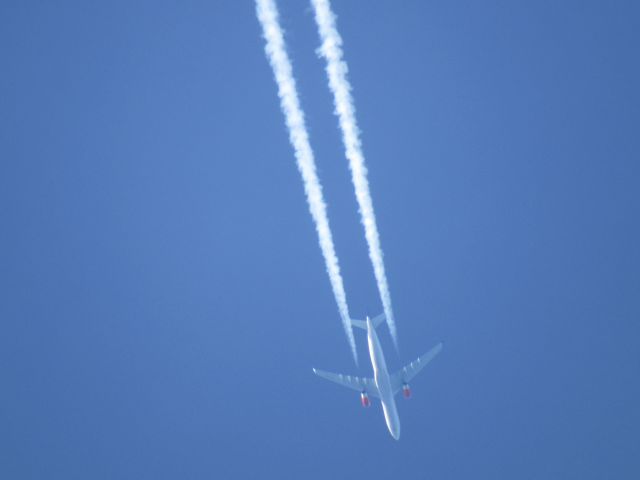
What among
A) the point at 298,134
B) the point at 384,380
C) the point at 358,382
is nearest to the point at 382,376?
the point at 384,380

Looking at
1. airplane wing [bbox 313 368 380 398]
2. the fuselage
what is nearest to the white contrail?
the fuselage

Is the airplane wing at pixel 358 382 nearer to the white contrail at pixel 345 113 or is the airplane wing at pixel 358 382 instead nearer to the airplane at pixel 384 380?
the airplane at pixel 384 380

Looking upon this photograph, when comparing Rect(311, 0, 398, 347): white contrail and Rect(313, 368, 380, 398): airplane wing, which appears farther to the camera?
Rect(313, 368, 380, 398): airplane wing

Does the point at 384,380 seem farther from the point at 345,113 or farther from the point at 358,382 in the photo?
the point at 345,113

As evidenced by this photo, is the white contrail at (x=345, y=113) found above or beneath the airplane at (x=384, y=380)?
above

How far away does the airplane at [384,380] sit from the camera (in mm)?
36344

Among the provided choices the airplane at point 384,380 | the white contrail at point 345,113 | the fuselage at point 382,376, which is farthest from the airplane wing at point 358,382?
the white contrail at point 345,113

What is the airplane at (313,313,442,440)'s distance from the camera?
3634 cm

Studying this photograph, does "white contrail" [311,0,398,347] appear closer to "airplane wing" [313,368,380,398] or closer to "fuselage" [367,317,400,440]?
"fuselage" [367,317,400,440]

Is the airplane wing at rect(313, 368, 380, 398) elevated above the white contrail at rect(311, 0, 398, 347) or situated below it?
below

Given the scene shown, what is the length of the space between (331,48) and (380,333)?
1725 cm

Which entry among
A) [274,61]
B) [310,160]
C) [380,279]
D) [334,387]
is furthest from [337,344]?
[274,61]

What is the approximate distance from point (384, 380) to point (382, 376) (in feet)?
1.11

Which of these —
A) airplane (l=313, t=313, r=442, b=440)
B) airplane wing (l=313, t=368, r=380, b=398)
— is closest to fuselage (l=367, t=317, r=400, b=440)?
airplane (l=313, t=313, r=442, b=440)
